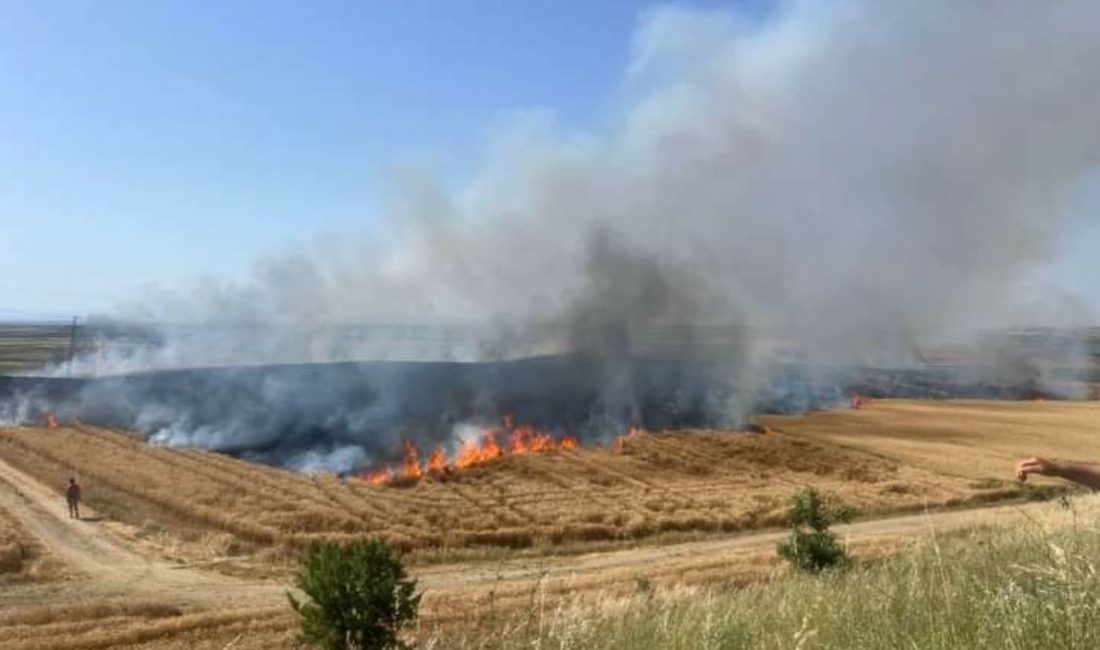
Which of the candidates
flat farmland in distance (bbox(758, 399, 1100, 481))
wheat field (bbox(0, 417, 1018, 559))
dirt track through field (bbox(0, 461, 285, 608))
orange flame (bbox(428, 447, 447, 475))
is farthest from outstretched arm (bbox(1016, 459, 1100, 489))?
flat farmland in distance (bbox(758, 399, 1100, 481))

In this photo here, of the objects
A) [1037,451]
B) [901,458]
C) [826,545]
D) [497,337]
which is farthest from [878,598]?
[497,337]

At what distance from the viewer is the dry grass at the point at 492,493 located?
139 feet

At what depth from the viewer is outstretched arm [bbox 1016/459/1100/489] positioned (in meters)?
5.93

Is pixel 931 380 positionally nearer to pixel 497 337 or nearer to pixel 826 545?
pixel 497 337

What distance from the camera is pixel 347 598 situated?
13.1m

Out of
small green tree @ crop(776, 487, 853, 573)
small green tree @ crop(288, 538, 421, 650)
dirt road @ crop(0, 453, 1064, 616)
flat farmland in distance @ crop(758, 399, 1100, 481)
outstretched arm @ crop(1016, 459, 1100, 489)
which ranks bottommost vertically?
flat farmland in distance @ crop(758, 399, 1100, 481)

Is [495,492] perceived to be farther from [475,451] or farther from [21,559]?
[21,559]

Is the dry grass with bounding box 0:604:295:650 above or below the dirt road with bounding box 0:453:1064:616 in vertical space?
above

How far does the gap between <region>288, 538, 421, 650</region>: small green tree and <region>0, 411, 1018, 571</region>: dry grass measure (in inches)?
1050

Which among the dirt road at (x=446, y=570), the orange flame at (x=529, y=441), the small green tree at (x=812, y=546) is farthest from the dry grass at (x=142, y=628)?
the orange flame at (x=529, y=441)

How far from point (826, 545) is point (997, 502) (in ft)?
106

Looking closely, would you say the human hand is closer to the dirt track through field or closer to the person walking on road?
the dirt track through field

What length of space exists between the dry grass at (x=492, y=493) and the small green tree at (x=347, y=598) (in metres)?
26.7

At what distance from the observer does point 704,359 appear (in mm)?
126750
